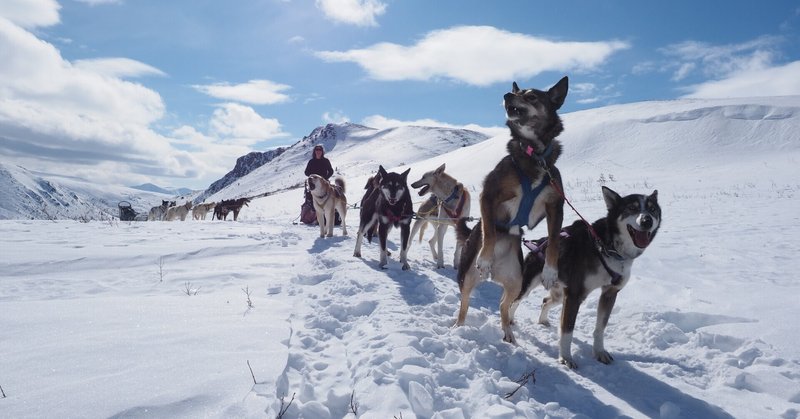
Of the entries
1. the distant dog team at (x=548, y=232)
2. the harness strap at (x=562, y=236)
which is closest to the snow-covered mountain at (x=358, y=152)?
the harness strap at (x=562, y=236)

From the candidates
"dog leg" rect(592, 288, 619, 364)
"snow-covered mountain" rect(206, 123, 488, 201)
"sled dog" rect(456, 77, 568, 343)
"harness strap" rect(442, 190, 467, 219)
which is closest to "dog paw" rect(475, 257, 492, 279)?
"sled dog" rect(456, 77, 568, 343)

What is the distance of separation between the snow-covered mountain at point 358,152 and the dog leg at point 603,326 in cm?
7861

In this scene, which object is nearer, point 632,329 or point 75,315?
point 75,315

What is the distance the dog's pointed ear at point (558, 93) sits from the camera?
3.44 meters

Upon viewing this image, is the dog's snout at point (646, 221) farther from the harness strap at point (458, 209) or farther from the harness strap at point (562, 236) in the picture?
the harness strap at point (458, 209)

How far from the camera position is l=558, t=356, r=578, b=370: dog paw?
3434mm

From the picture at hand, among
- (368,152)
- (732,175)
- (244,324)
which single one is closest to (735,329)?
(244,324)

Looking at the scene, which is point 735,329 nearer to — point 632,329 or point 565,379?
point 632,329

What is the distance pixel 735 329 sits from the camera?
394 cm

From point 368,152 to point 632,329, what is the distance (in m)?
111

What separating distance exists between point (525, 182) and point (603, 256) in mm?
963

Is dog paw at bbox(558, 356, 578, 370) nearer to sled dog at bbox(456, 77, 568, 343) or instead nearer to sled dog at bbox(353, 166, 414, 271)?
sled dog at bbox(456, 77, 568, 343)

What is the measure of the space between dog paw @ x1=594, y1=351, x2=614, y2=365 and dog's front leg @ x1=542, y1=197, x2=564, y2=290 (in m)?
0.86

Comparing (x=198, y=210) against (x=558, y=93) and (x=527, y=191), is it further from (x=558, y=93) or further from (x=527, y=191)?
(x=558, y=93)
